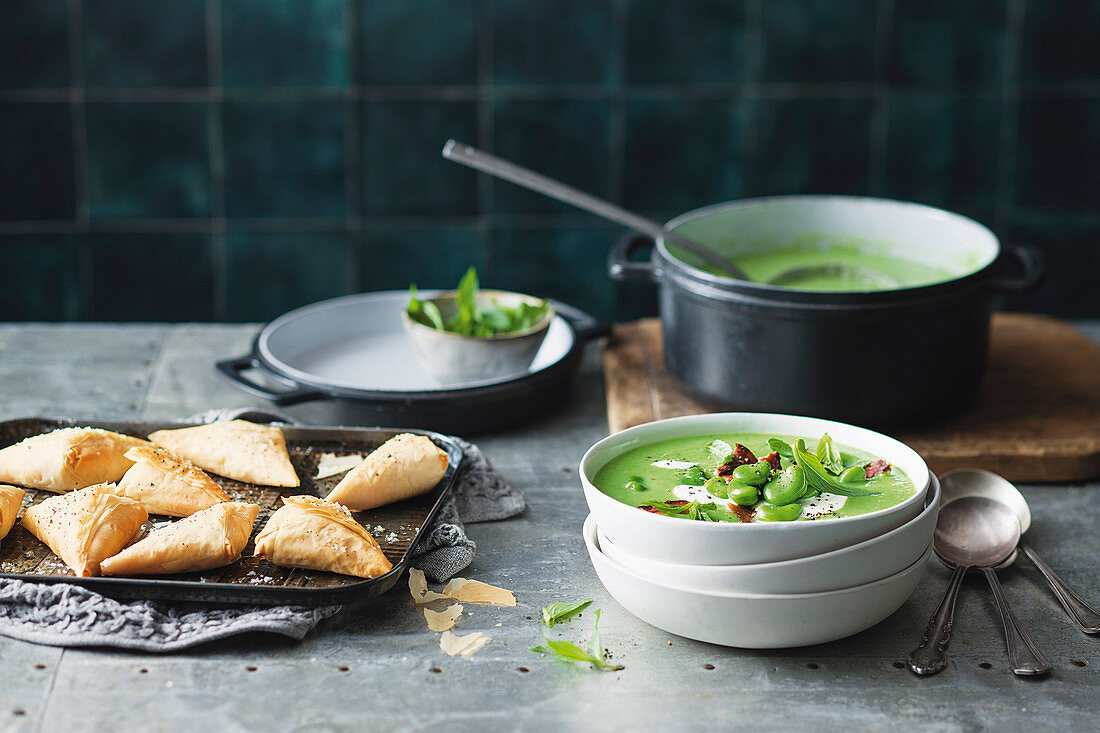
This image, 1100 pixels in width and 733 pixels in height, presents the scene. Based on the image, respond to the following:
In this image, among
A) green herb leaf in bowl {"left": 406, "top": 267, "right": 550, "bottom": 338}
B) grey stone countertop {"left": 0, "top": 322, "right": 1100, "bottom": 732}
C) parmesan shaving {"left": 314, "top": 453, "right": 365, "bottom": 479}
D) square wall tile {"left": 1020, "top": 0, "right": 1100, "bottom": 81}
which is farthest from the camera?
square wall tile {"left": 1020, "top": 0, "right": 1100, "bottom": 81}

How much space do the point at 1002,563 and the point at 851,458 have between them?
0.66 ft

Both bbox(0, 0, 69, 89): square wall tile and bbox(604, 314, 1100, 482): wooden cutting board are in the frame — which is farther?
bbox(0, 0, 69, 89): square wall tile

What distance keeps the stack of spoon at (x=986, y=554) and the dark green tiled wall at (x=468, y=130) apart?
1678 millimetres

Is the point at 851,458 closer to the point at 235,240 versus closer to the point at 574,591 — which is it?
the point at 574,591

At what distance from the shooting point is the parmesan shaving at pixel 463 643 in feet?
3.17

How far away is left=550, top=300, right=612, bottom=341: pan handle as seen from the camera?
166 centimetres

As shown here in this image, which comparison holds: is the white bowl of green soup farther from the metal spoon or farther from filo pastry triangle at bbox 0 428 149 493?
filo pastry triangle at bbox 0 428 149 493

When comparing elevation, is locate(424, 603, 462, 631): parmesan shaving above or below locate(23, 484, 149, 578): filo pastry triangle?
below

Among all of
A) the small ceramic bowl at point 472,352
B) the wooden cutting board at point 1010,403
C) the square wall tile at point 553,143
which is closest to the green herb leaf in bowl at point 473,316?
the small ceramic bowl at point 472,352

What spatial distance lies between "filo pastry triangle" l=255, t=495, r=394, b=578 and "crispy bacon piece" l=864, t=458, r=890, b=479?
1.50ft

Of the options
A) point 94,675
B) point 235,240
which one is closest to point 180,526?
point 94,675

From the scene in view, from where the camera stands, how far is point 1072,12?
269 cm

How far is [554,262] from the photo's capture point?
2.88 meters

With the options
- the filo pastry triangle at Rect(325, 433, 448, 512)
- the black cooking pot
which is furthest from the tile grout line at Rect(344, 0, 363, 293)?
the filo pastry triangle at Rect(325, 433, 448, 512)
